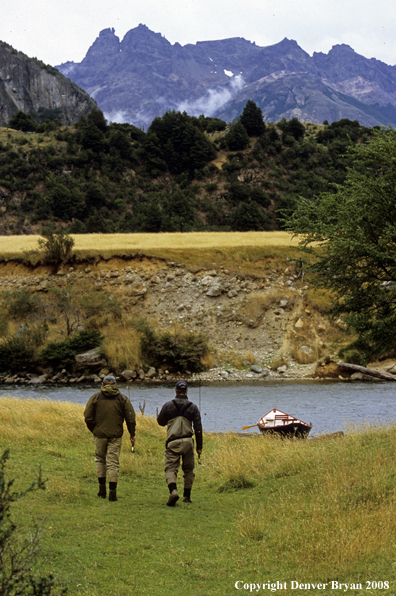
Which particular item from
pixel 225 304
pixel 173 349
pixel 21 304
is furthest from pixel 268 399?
pixel 21 304

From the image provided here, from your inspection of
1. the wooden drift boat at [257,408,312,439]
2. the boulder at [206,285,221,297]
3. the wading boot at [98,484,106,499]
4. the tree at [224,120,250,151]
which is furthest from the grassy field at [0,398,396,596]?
the tree at [224,120,250,151]

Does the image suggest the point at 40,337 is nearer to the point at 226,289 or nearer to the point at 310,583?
the point at 226,289

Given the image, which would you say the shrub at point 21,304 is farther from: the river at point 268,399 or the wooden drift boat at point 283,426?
the wooden drift boat at point 283,426

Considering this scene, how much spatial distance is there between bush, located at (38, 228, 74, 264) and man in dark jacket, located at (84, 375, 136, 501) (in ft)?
111

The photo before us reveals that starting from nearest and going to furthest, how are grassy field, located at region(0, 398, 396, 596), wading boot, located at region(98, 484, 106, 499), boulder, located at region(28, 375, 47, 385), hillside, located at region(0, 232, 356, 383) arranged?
1. grassy field, located at region(0, 398, 396, 596)
2. wading boot, located at region(98, 484, 106, 499)
3. boulder, located at region(28, 375, 47, 385)
4. hillside, located at region(0, 232, 356, 383)

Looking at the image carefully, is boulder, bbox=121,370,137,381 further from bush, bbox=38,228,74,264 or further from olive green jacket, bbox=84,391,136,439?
olive green jacket, bbox=84,391,136,439

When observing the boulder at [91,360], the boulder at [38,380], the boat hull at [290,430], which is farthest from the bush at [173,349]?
the boat hull at [290,430]

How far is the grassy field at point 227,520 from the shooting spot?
5.75 meters

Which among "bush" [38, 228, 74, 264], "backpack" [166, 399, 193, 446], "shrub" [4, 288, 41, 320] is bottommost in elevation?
"shrub" [4, 288, 41, 320]

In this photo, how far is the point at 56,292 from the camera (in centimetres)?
3819

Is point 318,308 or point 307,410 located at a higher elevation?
point 318,308

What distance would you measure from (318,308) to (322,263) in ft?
74.5

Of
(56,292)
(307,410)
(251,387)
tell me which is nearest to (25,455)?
(307,410)

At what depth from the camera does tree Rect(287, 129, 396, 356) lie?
14.2 metres
